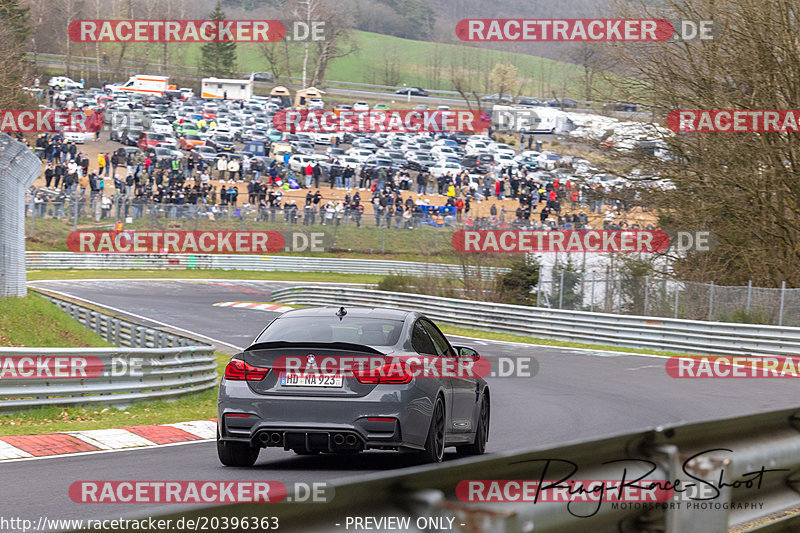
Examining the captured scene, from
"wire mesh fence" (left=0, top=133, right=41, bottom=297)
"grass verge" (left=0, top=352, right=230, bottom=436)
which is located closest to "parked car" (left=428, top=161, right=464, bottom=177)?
"wire mesh fence" (left=0, top=133, right=41, bottom=297)

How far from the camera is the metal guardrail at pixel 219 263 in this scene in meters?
48.8

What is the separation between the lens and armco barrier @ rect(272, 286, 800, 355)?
25031mm

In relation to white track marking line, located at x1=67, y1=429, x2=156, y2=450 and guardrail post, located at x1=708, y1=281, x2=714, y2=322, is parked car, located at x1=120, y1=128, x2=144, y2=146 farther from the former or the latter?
white track marking line, located at x1=67, y1=429, x2=156, y2=450

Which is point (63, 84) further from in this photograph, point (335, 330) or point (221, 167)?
point (335, 330)

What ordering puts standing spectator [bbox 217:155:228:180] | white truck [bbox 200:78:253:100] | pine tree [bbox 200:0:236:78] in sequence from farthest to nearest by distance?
pine tree [bbox 200:0:236:78], white truck [bbox 200:78:253:100], standing spectator [bbox 217:155:228:180]

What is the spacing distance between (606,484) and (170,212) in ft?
146

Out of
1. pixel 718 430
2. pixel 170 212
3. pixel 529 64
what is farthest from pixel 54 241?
pixel 529 64

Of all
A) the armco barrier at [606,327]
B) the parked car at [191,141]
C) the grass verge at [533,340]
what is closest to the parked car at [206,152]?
the parked car at [191,141]

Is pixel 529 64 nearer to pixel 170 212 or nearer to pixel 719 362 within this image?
pixel 170 212

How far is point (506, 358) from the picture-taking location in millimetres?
24547

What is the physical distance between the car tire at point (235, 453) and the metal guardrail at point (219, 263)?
37.6 meters

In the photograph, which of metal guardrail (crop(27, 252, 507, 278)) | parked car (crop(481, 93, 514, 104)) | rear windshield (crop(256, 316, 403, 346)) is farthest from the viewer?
parked car (crop(481, 93, 514, 104))

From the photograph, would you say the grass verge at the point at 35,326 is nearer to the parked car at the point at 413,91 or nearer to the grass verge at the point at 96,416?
the grass verge at the point at 96,416

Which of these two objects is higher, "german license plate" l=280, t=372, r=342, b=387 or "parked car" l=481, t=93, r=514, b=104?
"parked car" l=481, t=93, r=514, b=104
